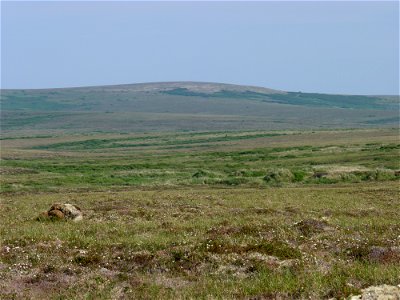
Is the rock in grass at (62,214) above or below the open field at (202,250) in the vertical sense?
below

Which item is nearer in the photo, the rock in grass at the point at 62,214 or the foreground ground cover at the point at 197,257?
the foreground ground cover at the point at 197,257

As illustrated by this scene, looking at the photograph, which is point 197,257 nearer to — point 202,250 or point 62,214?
point 202,250

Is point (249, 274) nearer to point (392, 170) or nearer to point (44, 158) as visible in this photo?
A: point (392, 170)

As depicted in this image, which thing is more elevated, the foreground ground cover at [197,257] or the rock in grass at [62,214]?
the foreground ground cover at [197,257]

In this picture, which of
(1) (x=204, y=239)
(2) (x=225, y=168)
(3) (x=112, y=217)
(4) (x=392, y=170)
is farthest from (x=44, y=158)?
(1) (x=204, y=239)

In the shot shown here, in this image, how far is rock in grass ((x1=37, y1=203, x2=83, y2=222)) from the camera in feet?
77.9

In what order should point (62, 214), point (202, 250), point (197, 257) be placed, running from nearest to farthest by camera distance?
point (197, 257) < point (202, 250) < point (62, 214)

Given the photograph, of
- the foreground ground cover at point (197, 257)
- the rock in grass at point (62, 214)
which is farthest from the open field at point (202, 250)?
the rock in grass at point (62, 214)

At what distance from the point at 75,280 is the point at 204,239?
4981 mm

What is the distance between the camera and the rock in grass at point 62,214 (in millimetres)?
23750

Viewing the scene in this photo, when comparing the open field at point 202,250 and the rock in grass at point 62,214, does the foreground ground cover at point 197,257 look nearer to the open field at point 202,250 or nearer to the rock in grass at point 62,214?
the open field at point 202,250

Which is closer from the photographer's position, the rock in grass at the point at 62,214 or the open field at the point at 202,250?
the open field at the point at 202,250

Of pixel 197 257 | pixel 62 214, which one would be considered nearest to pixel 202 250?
pixel 197 257

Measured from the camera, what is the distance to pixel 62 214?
78.8ft
